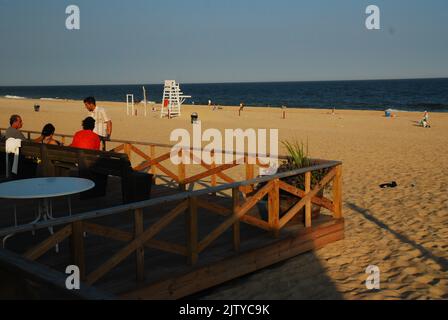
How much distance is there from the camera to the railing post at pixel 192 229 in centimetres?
482

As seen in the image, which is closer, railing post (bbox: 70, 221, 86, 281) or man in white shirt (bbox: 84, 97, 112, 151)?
railing post (bbox: 70, 221, 86, 281)

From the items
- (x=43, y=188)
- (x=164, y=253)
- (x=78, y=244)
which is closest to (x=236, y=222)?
(x=164, y=253)

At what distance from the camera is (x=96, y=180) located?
7328mm

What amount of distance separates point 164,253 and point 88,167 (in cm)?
211

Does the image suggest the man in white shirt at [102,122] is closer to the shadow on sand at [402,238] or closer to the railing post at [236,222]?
the railing post at [236,222]

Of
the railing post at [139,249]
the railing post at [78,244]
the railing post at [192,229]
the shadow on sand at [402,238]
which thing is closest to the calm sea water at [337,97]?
the shadow on sand at [402,238]

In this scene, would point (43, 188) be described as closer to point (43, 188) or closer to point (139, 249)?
point (43, 188)

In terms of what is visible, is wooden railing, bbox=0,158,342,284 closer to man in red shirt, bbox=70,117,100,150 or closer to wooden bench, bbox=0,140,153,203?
wooden bench, bbox=0,140,153,203

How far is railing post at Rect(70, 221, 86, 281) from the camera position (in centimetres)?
393

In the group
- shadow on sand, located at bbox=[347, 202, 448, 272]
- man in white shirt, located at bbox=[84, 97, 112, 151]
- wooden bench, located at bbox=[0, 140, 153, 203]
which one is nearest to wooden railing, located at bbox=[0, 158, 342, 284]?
shadow on sand, located at bbox=[347, 202, 448, 272]

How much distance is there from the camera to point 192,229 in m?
4.91

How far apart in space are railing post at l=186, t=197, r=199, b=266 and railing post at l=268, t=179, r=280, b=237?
4.13 feet
